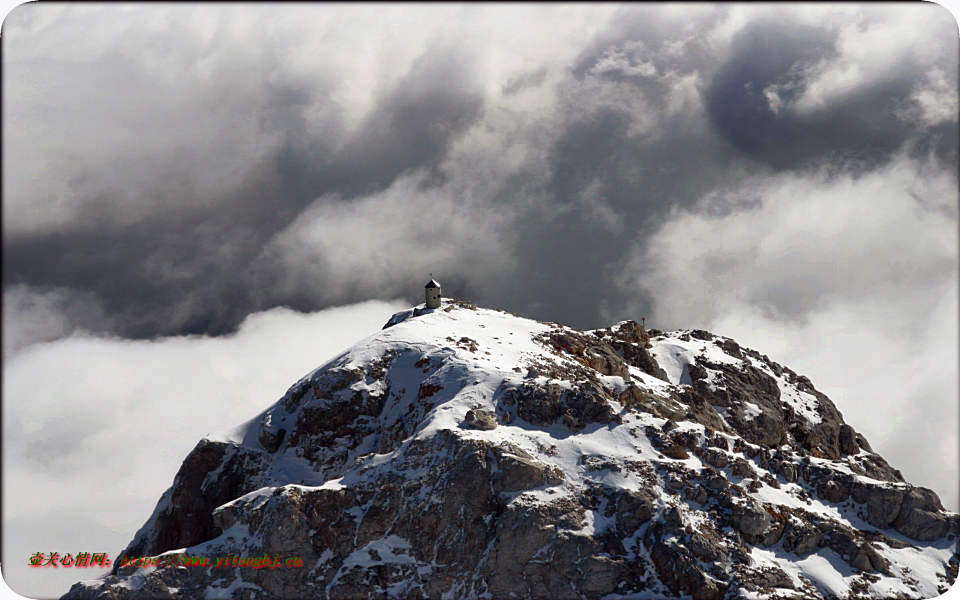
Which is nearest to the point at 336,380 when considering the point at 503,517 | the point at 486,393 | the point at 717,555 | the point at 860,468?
the point at 486,393

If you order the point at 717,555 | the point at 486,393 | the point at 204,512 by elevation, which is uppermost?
the point at 486,393

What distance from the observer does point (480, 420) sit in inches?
6186

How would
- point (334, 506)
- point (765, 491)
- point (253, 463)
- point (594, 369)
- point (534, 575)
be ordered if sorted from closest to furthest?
point (534, 575)
point (334, 506)
point (765, 491)
point (253, 463)
point (594, 369)

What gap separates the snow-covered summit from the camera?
14250 centimetres

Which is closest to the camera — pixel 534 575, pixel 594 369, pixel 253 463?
pixel 534 575

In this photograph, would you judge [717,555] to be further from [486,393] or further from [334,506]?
[334,506]

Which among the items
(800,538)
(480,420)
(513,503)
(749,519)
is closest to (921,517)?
(800,538)

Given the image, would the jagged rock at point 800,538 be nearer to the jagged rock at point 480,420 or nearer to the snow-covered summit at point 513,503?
the snow-covered summit at point 513,503

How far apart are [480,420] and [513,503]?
17538 millimetres

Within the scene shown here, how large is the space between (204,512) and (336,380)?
3543 cm

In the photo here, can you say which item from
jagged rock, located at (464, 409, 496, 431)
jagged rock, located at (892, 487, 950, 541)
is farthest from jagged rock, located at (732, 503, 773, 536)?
jagged rock, located at (464, 409, 496, 431)

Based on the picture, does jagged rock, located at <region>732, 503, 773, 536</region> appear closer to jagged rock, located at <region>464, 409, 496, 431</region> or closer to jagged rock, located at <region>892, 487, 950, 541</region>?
jagged rock, located at <region>892, 487, 950, 541</region>

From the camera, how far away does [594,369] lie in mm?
191000

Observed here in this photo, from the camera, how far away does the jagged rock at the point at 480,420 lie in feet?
514
